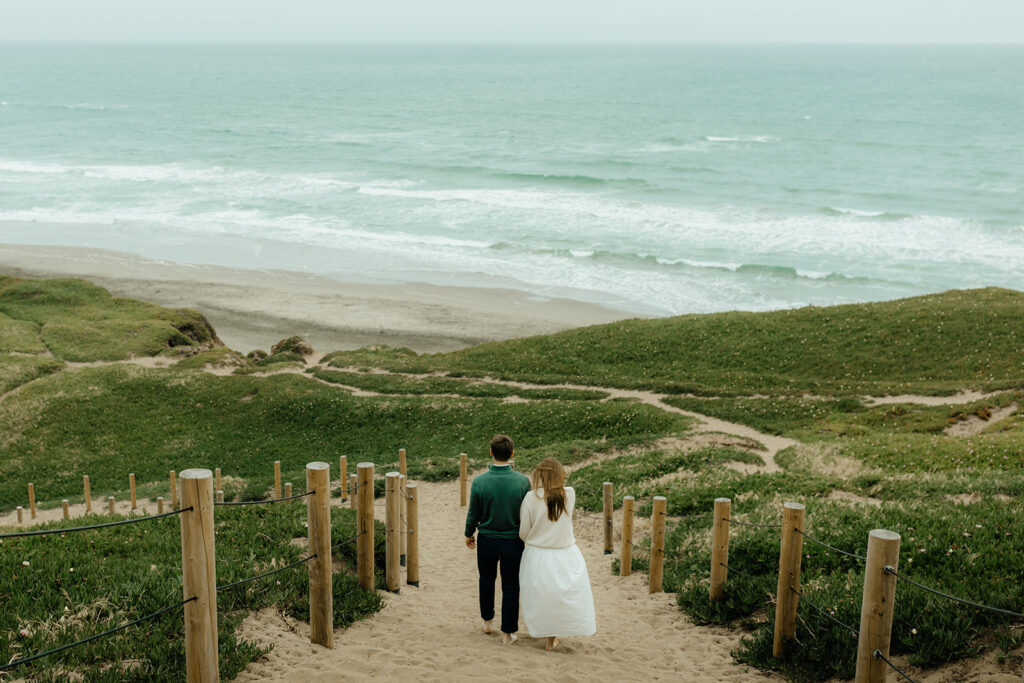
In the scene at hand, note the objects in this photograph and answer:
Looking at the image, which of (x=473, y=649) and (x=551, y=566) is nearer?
(x=551, y=566)

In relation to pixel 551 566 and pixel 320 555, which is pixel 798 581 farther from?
pixel 320 555

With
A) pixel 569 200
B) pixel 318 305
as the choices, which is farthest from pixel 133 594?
pixel 569 200

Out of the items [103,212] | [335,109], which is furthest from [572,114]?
[103,212]

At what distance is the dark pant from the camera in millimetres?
10555

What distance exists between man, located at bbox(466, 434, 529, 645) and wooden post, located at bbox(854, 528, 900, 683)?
4022 mm

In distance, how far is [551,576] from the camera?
10312 millimetres

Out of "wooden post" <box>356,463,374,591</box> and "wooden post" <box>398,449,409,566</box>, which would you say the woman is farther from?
"wooden post" <box>398,449,409,566</box>

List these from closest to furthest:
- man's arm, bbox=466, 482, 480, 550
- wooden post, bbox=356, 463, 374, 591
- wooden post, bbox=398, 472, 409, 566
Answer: man's arm, bbox=466, 482, 480, 550 → wooden post, bbox=356, 463, 374, 591 → wooden post, bbox=398, 472, 409, 566

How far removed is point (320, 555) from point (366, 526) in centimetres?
182

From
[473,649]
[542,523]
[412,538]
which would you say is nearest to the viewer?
[542,523]

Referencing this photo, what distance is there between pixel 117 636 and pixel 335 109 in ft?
630

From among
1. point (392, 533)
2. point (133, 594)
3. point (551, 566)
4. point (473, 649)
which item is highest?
point (551, 566)

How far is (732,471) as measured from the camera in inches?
874

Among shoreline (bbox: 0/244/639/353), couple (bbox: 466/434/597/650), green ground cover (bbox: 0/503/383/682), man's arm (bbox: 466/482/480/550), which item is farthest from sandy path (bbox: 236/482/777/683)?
shoreline (bbox: 0/244/639/353)
